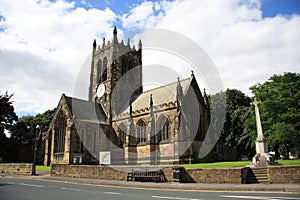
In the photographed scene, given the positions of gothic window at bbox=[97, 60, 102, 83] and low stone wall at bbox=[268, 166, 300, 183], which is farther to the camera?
gothic window at bbox=[97, 60, 102, 83]

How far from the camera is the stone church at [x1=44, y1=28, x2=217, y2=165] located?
3092cm

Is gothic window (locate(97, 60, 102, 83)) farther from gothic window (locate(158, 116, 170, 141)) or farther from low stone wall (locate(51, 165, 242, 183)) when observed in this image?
low stone wall (locate(51, 165, 242, 183))

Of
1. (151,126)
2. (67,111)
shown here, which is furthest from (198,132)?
(67,111)

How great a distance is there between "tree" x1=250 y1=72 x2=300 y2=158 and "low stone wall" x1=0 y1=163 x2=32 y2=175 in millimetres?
26757

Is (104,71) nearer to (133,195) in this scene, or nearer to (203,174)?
(203,174)

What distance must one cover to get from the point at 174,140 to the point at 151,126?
454 centimetres

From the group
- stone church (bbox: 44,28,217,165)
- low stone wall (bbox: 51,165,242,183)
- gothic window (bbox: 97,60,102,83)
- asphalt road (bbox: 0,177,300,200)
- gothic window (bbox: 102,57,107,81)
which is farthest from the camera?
gothic window (bbox: 97,60,102,83)

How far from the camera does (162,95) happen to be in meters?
37.2

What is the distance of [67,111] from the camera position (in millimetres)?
37406

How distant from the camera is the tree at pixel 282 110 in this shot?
2445 cm

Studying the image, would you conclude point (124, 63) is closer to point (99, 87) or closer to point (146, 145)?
point (99, 87)

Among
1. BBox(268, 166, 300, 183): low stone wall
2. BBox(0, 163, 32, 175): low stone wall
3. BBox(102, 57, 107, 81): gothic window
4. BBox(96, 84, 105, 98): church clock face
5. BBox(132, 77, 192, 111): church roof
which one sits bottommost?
BBox(0, 163, 32, 175): low stone wall

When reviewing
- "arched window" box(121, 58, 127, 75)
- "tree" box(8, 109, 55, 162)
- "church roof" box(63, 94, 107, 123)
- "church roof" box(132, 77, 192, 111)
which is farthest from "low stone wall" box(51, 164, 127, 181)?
"arched window" box(121, 58, 127, 75)

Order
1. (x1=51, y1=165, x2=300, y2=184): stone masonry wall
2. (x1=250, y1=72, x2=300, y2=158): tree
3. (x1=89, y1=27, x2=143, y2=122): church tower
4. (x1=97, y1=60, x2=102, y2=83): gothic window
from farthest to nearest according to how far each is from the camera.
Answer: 1. (x1=97, y1=60, x2=102, y2=83): gothic window
2. (x1=89, y1=27, x2=143, y2=122): church tower
3. (x1=250, y1=72, x2=300, y2=158): tree
4. (x1=51, y1=165, x2=300, y2=184): stone masonry wall
